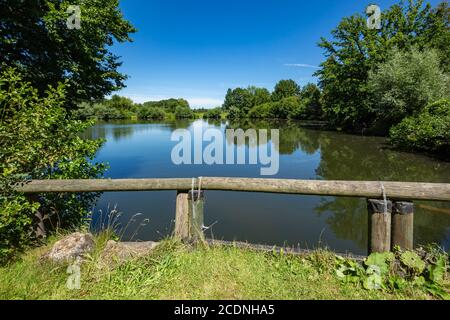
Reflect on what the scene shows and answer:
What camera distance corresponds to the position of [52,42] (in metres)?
6.28

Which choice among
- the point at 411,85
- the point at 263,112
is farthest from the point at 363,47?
the point at 263,112

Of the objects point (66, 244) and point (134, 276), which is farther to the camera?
point (66, 244)

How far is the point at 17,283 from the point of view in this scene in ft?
7.22

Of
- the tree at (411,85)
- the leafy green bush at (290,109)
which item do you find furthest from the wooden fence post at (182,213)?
the leafy green bush at (290,109)

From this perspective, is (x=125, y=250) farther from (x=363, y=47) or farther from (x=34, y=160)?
(x=363, y=47)

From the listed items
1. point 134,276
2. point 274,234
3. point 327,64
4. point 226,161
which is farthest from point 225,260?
point 327,64

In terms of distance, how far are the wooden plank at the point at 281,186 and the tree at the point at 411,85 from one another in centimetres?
1840

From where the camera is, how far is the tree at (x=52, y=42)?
5746 mm

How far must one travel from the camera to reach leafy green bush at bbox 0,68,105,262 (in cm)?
264

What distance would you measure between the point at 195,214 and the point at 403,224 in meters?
2.21

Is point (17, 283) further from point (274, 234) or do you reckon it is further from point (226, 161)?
point (226, 161)
